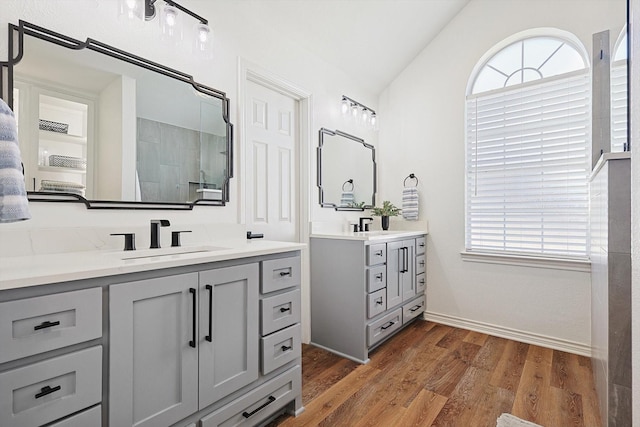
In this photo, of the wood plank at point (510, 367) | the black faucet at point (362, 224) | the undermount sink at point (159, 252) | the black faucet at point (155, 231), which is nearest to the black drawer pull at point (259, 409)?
the undermount sink at point (159, 252)

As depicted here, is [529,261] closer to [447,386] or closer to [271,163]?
[447,386]

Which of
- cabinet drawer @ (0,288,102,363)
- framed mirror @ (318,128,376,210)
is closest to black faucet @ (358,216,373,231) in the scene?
framed mirror @ (318,128,376,210)

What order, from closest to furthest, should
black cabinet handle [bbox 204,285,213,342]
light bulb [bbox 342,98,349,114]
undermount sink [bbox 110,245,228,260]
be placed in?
black cabinet handle [bbox 204,285,213,342] → undermount sink [bbox 110,245,228,260] → light bulb [bbox 342,98,349,114]

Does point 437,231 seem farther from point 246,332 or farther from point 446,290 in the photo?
point 246,332

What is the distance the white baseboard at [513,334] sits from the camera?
2.56 meters

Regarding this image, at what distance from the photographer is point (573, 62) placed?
2639mm

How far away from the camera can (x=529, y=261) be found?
2762mm

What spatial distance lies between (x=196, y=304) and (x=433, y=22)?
10.5ft

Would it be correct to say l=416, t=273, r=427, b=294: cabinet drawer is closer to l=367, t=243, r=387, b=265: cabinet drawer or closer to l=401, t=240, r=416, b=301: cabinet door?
l=401, t=240, r=416, b=301: cabinet door

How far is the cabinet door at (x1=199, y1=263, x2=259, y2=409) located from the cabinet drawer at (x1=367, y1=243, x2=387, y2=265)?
3.51ft

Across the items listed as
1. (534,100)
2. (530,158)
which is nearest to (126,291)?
(530,158)

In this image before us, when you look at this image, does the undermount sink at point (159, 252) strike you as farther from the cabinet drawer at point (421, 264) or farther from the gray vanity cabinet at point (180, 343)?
the cabinet drawer at point (421, 264)

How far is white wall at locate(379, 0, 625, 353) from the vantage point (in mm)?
2582

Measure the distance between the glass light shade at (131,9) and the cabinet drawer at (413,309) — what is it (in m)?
2.73
